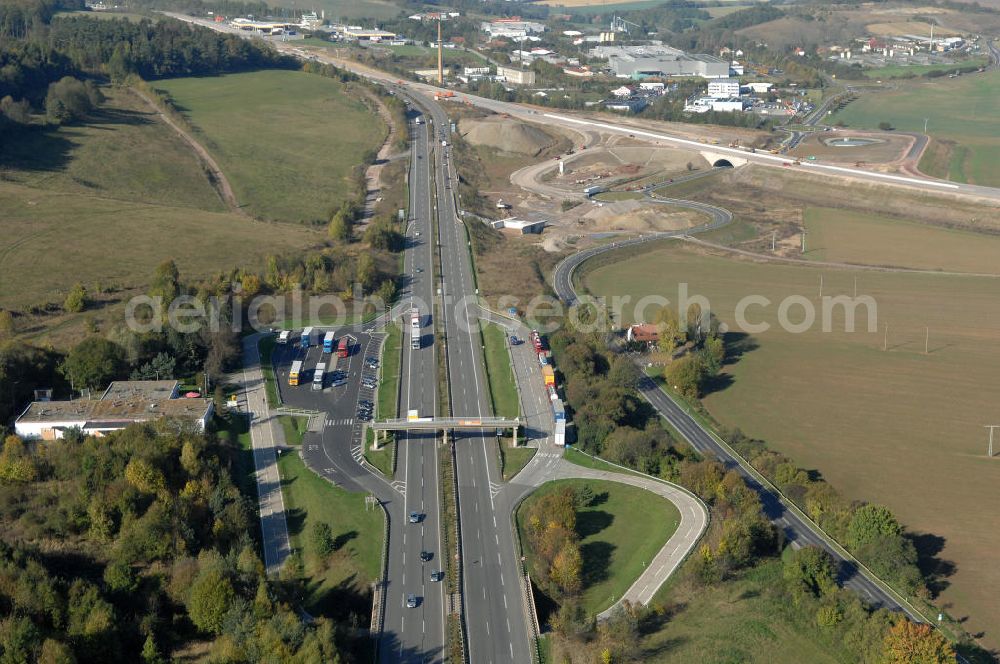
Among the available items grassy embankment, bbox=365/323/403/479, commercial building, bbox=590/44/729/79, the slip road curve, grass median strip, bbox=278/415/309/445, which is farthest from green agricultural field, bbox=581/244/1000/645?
commercial building, bbox=590/44/729/79

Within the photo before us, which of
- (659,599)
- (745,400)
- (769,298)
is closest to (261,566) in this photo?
(659,599)

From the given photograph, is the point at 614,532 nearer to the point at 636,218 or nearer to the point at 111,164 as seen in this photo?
the point at 636,218

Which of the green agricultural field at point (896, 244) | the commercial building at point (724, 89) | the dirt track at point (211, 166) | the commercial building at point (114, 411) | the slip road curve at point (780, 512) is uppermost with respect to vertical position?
the commercial building at point (724, 89)

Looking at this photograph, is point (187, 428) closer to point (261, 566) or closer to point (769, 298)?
point (261, 566)

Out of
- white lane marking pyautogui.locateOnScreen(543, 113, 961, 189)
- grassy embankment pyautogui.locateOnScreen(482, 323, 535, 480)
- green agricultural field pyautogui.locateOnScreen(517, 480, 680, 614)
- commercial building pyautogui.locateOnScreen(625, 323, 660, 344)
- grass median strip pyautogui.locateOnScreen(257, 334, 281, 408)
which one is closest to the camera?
green agricultural field pyautogui.locateOnScreen(517, 480, 680, 614)

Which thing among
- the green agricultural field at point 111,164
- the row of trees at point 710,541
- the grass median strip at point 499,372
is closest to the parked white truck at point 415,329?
the grass median strip at point 499,372

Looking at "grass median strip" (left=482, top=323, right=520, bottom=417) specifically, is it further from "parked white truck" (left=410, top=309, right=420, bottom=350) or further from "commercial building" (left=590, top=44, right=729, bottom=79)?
"commercial building" (left=590, top=44, right=729, bottom=79)

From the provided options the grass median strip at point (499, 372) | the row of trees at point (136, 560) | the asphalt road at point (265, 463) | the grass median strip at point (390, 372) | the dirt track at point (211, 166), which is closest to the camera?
the row of trees at point (136, 560)

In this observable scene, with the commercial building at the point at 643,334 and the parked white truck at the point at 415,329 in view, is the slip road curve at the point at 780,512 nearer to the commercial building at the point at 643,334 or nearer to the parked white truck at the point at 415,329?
the commercial building at the point at 643,334
